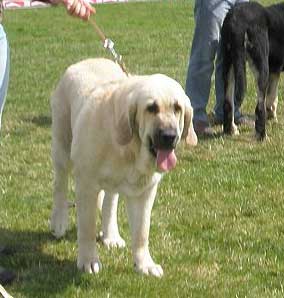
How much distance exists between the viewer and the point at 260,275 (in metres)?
5.10

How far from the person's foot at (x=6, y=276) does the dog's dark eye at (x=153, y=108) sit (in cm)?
137

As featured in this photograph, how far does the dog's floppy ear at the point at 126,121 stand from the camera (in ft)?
14.9

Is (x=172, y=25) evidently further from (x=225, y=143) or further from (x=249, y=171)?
(x=249, y=171)

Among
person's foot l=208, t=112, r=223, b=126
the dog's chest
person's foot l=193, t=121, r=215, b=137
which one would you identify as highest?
the dog's chest

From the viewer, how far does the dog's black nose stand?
14.5 ft

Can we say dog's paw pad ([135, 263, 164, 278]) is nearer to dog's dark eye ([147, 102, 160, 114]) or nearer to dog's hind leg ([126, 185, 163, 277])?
dog's hind leg ([126, 185, 163, 277])

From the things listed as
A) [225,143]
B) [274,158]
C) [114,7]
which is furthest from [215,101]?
[114,7]

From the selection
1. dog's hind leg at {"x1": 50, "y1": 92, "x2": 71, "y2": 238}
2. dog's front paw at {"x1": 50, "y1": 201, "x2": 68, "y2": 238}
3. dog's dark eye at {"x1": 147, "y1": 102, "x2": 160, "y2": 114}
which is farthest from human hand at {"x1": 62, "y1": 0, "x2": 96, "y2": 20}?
dog's front paw at {"x1": 50, "y1": 201, "x2": 68, "y2": 238}

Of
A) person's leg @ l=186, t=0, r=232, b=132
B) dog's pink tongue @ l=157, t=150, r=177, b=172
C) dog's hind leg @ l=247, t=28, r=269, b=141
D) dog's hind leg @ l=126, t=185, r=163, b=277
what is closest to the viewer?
dog's pink tongue @ l=157, t=150, r=177, b=172

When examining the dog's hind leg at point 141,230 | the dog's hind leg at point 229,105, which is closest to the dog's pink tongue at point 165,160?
the dog's hind leg at point 141,230

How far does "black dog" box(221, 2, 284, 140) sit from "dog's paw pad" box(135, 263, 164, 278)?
372 cm

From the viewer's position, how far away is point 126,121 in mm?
4555

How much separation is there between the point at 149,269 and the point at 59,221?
0.90m

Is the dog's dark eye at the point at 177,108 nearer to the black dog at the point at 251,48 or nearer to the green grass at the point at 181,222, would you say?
the green grass at the point at 181,222
